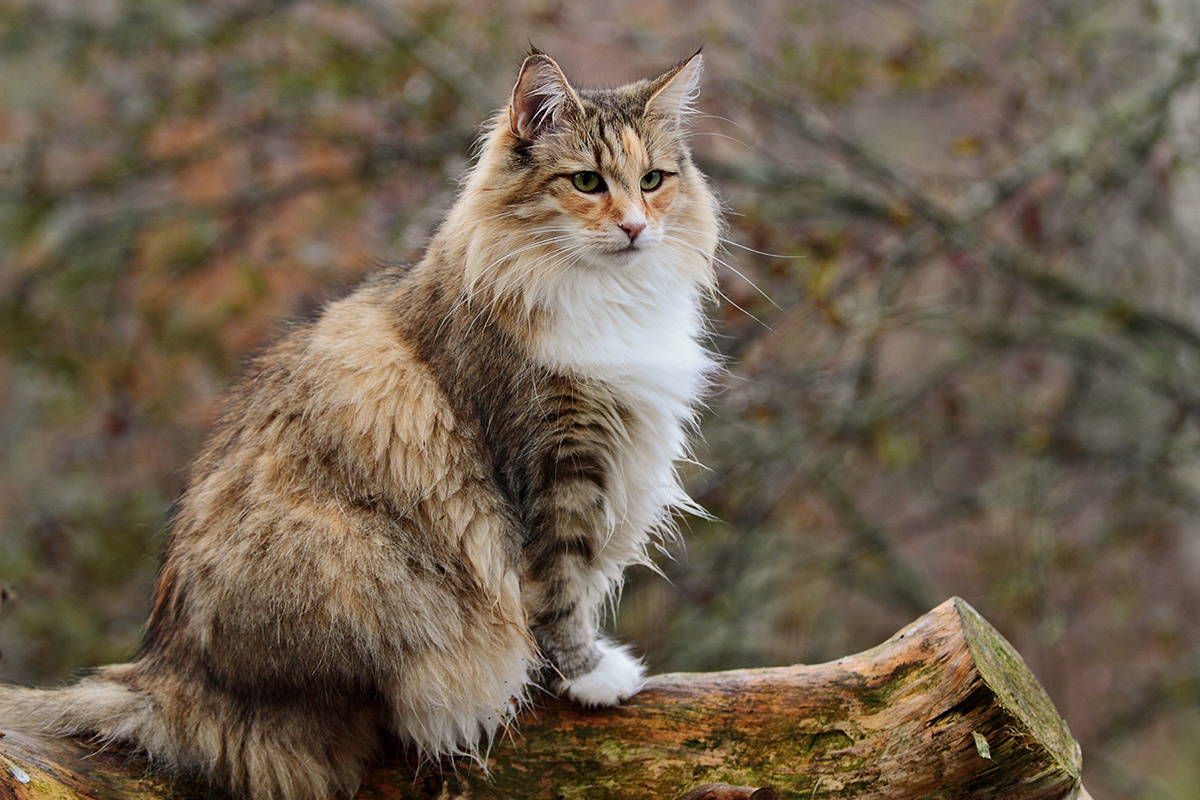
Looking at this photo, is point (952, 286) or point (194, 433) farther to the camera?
A: point (952, 286)

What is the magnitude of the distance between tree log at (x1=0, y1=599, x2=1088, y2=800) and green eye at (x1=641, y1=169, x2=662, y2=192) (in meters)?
1.32

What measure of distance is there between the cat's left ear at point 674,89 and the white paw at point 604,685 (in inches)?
59.0

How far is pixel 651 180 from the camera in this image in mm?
2625

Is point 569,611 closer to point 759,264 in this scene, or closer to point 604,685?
point 604,685

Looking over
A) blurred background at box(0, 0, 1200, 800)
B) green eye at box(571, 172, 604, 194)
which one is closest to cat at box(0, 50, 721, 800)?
green eye at box(571, 172, 604, 194)

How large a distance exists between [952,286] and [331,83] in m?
3.88

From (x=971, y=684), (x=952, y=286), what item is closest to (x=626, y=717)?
(x=971, y=684)

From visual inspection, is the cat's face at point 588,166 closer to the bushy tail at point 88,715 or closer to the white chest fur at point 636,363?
the white chest fur at point 636,363

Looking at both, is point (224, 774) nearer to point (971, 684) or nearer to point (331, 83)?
point (971, 684)

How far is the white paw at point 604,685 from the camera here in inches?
95.5

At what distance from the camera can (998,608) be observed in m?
5.35

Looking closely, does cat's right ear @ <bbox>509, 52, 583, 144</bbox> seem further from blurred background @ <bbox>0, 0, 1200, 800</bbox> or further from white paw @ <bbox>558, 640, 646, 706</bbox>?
blurred background @ <bbox>0, 0, 1200, 800</bbox>

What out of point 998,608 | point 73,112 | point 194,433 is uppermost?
point 73,112

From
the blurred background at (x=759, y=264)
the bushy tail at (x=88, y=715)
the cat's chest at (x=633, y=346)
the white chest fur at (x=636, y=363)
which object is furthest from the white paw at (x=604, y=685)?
the blurred background at (x=759, y=264)
